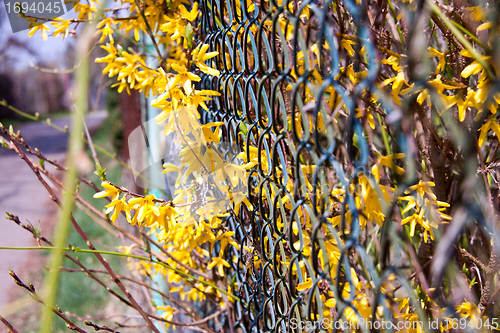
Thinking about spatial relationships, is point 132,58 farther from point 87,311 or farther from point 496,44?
point 87,311

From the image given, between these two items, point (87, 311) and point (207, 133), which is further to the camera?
point (87, 311)

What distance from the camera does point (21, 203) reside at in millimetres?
6848

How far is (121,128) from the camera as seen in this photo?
703 centimetres

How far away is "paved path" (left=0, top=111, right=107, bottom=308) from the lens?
5031 millimetres

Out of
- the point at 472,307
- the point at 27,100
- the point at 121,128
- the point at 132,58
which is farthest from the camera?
the point at 27,100

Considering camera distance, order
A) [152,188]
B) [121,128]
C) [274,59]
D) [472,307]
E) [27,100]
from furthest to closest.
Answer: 1. [27,100]
2. [121,128]
3. [152,188]
4. [472,307]
5. [274,59]

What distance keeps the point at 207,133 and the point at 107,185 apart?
1.08ft

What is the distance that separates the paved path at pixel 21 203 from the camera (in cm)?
503

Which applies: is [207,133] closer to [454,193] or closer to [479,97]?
[479,97]

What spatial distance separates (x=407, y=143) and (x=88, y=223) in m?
5.52

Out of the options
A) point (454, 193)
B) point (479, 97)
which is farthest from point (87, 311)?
point (479, 97)

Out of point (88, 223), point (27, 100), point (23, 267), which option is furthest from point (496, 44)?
point (27, 100)

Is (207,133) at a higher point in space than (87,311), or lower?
higher

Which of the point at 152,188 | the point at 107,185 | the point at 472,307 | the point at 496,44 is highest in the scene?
the point at 496,44
